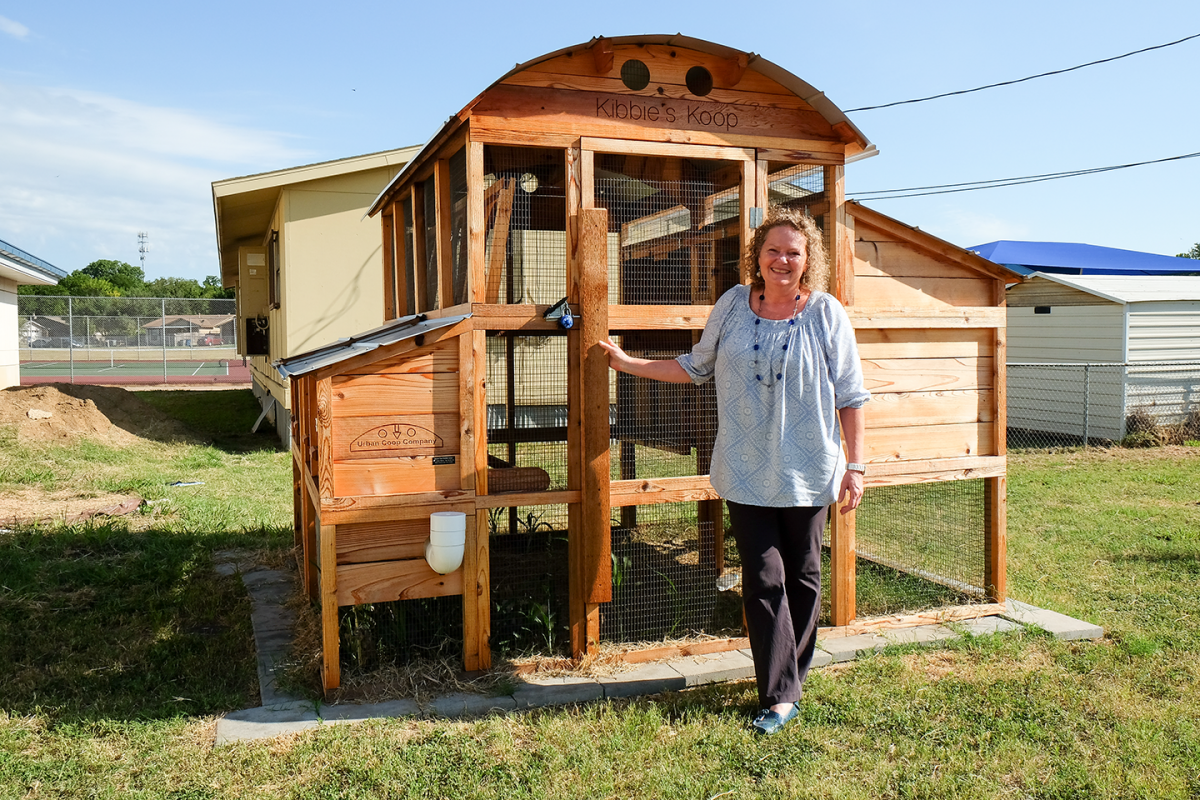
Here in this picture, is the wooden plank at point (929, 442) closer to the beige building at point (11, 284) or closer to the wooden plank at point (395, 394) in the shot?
the wooden plank at point (395, 394)

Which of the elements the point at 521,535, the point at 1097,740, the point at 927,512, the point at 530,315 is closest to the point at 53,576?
the point at 521,535

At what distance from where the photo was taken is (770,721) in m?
3.38

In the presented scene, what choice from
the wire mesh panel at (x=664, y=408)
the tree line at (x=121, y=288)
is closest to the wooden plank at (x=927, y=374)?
the wire mesh panel at (x=664, y=408)

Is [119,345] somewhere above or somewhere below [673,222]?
above

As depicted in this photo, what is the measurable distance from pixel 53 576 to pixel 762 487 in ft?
14.0

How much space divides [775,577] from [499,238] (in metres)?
1.99

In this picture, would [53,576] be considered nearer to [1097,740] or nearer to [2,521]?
[2,521]

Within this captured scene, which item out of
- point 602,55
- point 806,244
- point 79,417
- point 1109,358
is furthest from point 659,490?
point 1109,358

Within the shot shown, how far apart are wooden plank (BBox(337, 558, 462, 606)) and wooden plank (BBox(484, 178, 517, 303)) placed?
1.24 m

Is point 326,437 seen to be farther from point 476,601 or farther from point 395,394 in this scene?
point 476,601

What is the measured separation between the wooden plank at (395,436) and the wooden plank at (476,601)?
1.14 feet

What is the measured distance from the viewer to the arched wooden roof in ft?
12.8

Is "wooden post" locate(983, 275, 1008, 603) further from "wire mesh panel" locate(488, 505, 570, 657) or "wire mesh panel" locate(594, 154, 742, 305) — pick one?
"wire mesh panel" locate(488, 505, 570, 657)

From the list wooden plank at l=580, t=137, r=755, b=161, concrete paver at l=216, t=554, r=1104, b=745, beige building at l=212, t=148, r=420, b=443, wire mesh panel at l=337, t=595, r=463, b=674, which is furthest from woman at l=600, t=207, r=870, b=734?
beige building at l=212, t=148, r=420, b=443
